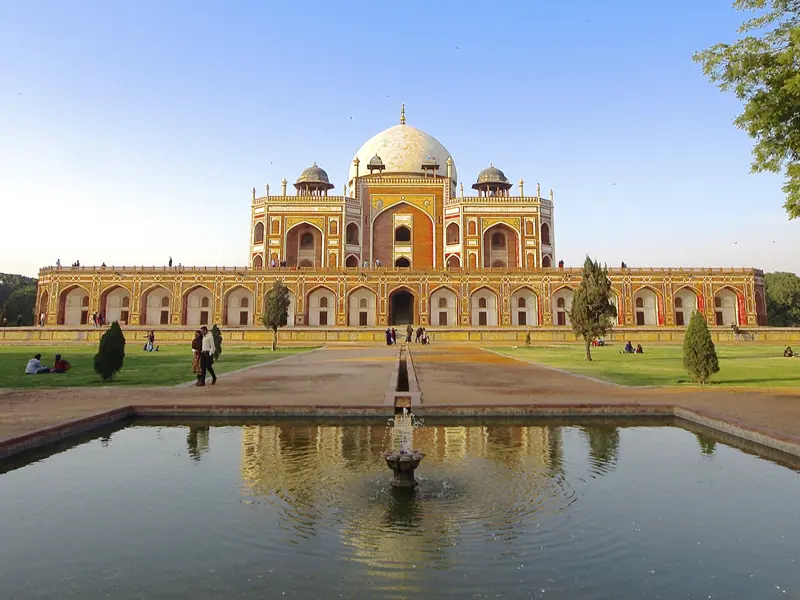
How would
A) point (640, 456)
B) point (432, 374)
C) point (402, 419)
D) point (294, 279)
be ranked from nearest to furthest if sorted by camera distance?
point (640, 456) → point (402, 419) → point (432, 374) → point (294, 279)

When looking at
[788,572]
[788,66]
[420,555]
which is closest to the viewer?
[788,572]

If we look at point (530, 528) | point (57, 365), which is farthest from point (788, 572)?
point (57, 365)

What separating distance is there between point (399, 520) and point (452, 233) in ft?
136

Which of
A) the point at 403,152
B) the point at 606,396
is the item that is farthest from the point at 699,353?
the point at 403,152

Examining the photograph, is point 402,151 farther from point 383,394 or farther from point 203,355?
point 383,394

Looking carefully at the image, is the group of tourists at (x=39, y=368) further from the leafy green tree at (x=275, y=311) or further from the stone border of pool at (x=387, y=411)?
the leafy green tree at (x=275, y=311)

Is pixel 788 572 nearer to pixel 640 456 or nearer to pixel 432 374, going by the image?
pixel 640 456

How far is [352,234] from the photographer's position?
1758 inches

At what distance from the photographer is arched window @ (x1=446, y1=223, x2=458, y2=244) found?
44.0m

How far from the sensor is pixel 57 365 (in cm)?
1347

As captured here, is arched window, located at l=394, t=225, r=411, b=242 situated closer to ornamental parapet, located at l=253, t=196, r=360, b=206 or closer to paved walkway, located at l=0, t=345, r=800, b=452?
ornamental parapet, located at l=253, t=196, r=360, b=206

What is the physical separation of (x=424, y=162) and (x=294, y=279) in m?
17.3

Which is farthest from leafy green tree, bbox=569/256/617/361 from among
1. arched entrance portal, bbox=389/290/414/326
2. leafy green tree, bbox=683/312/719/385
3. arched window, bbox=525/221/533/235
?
arched window, bbox=525/221/533/235

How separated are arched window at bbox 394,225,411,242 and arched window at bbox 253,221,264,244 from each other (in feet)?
36.0
